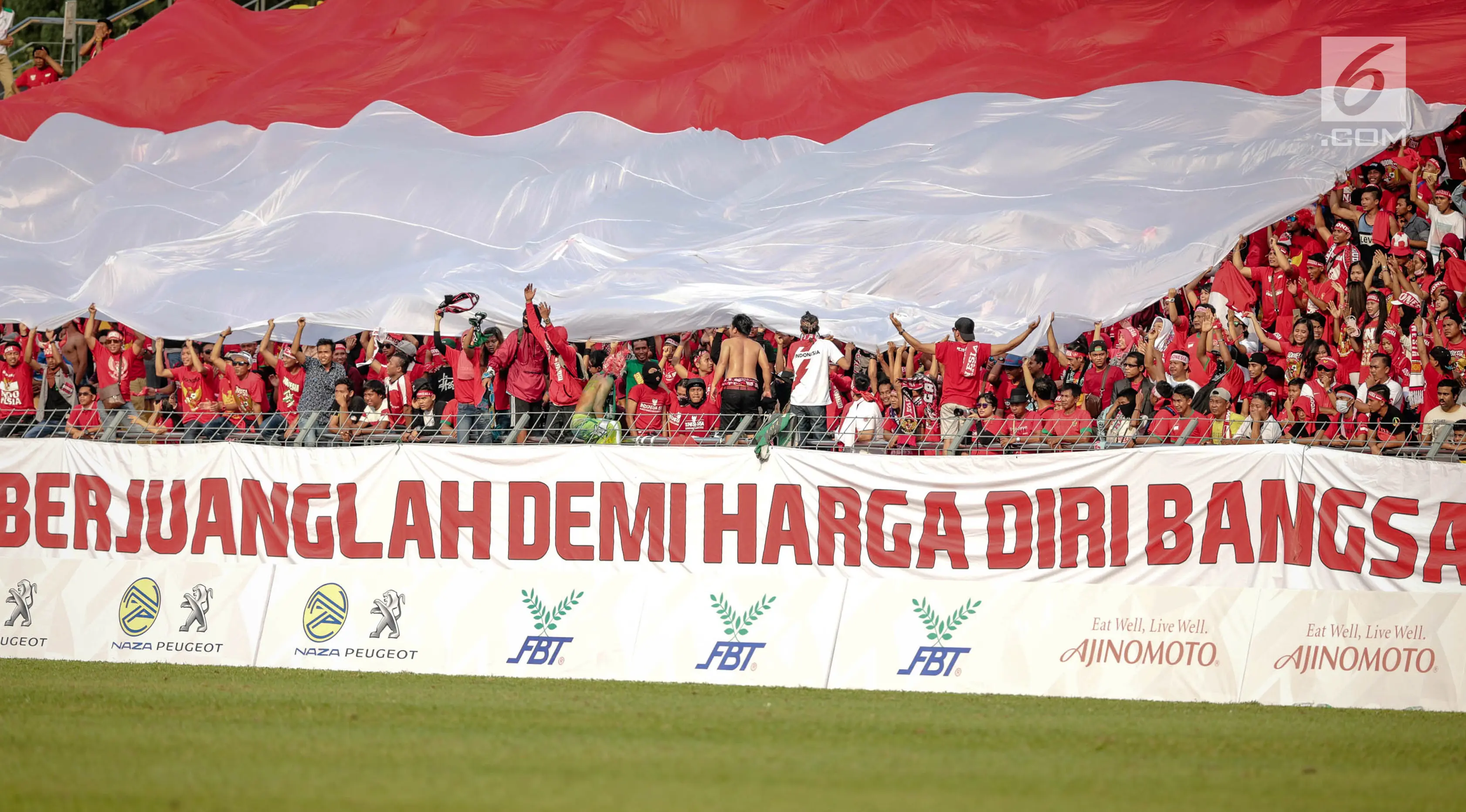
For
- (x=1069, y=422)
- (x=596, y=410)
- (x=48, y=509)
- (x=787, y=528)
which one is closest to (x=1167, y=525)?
(x=1069, y=422)

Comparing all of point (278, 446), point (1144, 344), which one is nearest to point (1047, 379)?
point (1144, 344)

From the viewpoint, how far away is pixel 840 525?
13242 millimetres

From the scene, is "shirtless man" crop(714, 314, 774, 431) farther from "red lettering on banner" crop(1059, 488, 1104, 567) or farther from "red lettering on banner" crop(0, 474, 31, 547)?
"red lettering on banner" crop(0, 474, 31, 547)

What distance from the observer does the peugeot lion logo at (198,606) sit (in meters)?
14.3

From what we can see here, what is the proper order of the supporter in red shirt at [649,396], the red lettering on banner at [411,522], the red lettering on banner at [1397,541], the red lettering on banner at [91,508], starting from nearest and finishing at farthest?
the red lettering on banner at [1397,541]
the red lettering on banner at [411,522]
the red lettering on banner at [91,508]
the supporter in red shirt at [649,396]

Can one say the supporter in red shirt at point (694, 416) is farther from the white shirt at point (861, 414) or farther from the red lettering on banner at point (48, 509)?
the red lettering on banner at point (48, 509)

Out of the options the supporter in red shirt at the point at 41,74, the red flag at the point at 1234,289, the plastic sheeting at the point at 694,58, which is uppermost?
the supporter in red shirt at the point at 41,74

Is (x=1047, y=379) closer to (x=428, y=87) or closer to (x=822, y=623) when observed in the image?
(x=822, y=623)

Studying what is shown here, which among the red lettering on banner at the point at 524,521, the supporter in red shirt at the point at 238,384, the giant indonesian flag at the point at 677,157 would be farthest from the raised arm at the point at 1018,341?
the supporter in red shirt at the point at 238,384

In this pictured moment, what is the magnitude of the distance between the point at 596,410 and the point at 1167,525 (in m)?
7.13

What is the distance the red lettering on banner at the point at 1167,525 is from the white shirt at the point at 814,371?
433 centimetres

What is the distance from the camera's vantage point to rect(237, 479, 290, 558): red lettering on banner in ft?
48.4

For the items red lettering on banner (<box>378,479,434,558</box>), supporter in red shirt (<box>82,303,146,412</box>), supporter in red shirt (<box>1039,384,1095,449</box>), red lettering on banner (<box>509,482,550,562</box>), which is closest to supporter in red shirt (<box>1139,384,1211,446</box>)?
supporter in red shirt (<box>1039,384,1095,449</box>)

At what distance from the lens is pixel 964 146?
16.8 meters
